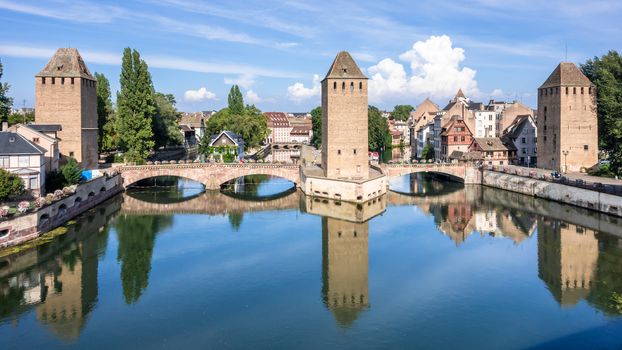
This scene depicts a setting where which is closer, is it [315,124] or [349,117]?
[349,117]

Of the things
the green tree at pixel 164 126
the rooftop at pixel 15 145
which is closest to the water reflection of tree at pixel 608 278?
the rooftop at pixel 15 145

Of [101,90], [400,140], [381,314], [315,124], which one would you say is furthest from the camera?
[400,140]

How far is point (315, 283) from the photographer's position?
2266 centimetres

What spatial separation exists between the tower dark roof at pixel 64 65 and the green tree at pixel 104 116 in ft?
37.9

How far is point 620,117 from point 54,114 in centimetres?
3969

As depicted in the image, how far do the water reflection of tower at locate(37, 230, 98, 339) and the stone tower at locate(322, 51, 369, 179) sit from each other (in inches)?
760

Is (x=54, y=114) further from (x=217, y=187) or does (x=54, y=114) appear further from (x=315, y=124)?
(x=315, y=124)

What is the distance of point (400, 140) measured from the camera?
369 ft

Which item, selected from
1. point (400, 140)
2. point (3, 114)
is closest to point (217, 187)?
point (3, 114)

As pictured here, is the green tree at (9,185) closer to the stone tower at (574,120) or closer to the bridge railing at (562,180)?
the bridge railing at (562,180)

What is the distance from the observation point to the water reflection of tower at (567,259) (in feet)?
70.9

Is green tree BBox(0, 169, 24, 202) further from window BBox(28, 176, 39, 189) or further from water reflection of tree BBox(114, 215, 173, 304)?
water reflection of tree BBox(114, 215, 173, 304)

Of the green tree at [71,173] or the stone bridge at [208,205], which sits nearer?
the green tree at [71,173]

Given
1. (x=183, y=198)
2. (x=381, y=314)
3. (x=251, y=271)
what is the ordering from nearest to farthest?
(x=381, y=314), (x=251, y=271), (x=183, y=198)
